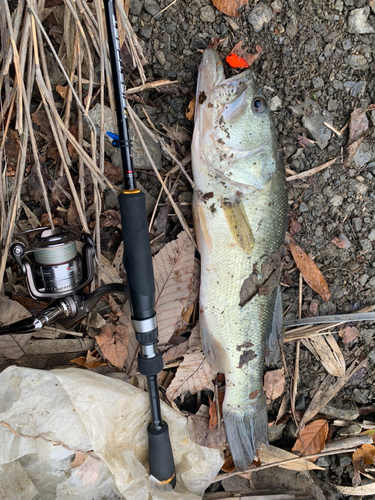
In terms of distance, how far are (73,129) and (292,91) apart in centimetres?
134

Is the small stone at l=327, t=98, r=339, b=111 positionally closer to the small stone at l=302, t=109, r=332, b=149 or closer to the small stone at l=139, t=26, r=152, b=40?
the small stone at l=302, t=109, r=332, b=149

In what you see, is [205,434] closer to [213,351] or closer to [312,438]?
[213,351]

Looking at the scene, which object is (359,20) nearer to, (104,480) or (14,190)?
(14,190)

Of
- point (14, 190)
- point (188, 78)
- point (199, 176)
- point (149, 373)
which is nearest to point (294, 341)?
point (149, 373)

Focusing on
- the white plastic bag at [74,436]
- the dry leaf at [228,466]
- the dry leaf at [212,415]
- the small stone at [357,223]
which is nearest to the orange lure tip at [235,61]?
the small stone at [357,223]

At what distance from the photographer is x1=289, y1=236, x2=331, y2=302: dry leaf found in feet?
7.73

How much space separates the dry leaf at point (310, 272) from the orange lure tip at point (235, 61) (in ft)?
3.55

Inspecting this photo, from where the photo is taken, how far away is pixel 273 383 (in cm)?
245

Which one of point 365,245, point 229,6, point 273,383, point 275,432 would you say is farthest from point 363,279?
point 229,6

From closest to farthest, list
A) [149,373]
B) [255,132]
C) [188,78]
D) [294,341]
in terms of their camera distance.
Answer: [149,373] < [255,132] < [188,78] < [294,341]

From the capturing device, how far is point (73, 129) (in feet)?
6.71

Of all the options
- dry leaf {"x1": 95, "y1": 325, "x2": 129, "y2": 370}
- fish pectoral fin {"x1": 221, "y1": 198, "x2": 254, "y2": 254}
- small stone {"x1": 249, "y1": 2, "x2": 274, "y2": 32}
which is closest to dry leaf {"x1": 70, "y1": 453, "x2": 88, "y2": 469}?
dry leaf {"x1": 95, "y1": 325, "x2": 129, "y2": 370}

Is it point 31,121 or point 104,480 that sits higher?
point 31,121

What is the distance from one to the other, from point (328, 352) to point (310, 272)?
0.59 metres
